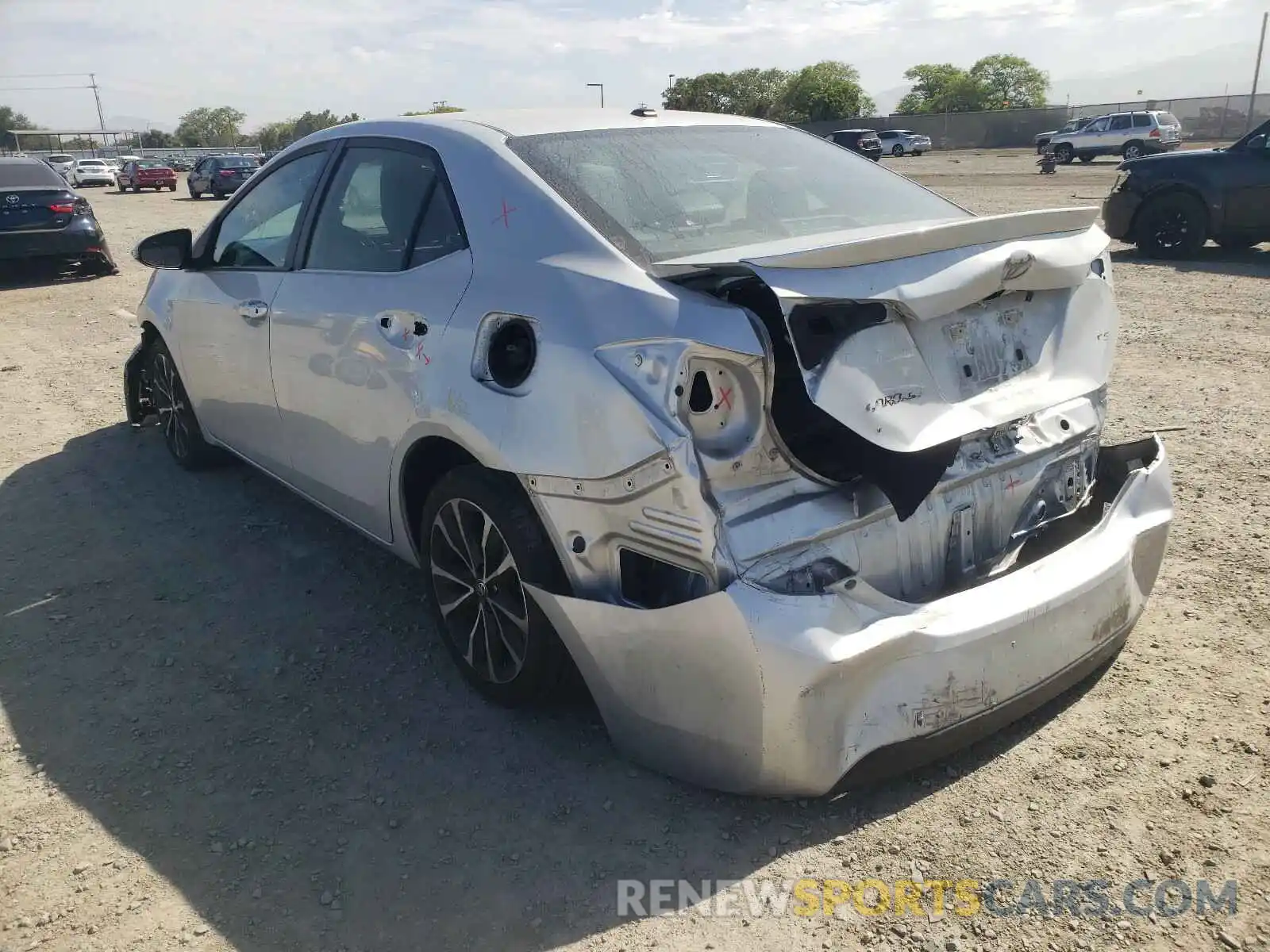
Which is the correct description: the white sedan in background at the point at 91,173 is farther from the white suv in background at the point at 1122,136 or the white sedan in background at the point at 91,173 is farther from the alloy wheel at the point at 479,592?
the alloy wheel at the point at 479,592

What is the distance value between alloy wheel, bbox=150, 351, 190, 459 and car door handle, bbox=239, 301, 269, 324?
127 cm

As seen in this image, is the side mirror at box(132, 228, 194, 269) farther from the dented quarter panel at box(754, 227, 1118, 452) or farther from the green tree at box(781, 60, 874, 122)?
the green tree at box(781, 60, 874, 122)

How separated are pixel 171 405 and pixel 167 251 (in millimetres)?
Result: 1089

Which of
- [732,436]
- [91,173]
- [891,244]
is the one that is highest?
[91,173]

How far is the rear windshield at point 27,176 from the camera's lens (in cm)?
1203

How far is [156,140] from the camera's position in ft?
337

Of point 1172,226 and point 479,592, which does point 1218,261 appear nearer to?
point 1172,226

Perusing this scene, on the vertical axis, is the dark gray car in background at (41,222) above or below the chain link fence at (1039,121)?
below

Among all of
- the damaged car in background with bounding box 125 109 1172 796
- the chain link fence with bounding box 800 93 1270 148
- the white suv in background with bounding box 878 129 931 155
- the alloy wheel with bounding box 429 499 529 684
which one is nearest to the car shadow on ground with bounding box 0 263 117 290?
the damaged car in background with bounding box 125 109 1172 796

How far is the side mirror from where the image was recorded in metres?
4.51

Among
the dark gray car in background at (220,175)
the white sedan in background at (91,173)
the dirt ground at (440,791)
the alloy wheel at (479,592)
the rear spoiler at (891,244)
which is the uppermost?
the white sedan in background at (91,173)

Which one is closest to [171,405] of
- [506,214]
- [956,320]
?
[506,214]

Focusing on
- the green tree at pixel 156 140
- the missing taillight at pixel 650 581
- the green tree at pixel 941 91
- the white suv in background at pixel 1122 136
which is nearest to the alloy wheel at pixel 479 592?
the missing taillight at pixel 650 581

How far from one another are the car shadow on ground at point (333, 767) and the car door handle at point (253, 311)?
1.06 metres
